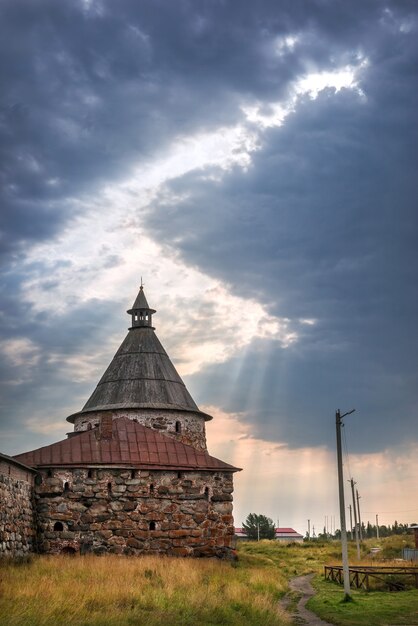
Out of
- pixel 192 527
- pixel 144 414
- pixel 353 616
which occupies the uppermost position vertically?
pixel 144 414

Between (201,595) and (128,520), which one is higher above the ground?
(128,520)

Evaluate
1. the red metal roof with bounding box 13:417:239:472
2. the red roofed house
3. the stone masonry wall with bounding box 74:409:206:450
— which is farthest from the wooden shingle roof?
the red metal roof with bounding box 13:417:239:472

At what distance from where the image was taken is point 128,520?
28.0m

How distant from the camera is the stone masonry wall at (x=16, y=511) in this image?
23266mm

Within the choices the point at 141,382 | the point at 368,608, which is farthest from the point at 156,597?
the point at 141,382

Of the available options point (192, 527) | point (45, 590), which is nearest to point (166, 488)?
point (192, 527)

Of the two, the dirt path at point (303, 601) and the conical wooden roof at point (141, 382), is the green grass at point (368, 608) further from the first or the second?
the conical wooden roof at point (141, 382)

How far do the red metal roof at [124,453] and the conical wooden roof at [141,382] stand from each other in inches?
195

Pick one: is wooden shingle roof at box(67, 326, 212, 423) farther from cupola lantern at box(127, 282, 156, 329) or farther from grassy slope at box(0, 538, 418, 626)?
grassy slope at box(0, 538, 418, 626)

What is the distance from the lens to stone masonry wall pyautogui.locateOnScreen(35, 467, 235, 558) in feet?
90.6

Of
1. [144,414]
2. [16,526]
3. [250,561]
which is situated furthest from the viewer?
[144,414]

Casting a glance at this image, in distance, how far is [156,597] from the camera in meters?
15.8

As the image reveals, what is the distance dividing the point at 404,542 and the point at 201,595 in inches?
1743

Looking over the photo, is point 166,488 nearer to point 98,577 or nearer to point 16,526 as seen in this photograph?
point 16,526
